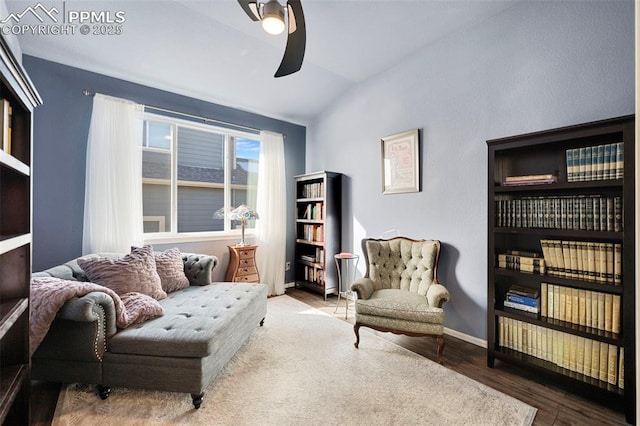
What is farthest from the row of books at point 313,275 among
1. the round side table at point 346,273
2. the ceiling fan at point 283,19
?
the ceiling fan at point 283,19

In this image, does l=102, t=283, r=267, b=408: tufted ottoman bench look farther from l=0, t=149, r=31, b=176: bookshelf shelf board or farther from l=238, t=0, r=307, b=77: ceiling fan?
l=238, t=0, r=307, b=77: ceiling fan

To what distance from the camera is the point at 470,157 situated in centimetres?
254

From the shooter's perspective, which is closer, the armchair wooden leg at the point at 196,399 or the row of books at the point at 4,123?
A: the row of books at the point at 4,123

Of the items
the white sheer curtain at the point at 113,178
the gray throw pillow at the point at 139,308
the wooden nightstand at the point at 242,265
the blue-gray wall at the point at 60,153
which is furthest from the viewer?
the wooden nightstand at the point at 242,265

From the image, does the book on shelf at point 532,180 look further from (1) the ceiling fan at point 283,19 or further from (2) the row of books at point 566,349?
(1) the ceiling fan at point 283,19

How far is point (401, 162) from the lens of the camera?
10.2 ft

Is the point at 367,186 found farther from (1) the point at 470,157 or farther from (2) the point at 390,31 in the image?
(2) the point at 390,31

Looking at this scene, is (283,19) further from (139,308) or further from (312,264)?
(312,264)

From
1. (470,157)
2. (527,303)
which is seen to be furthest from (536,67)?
(527,303)

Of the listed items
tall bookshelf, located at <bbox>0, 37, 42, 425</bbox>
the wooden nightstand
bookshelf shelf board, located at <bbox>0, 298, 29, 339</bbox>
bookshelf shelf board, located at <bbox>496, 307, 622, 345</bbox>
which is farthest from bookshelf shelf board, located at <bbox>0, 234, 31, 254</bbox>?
bookshelf shelf board, located at <bbox>496, 307, 622, 345</bbox>

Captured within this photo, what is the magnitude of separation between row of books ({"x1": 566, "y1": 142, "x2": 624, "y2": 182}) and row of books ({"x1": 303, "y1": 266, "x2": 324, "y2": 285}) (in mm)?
2840

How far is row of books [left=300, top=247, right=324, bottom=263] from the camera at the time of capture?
392 cm

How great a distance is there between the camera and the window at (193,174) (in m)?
3.37

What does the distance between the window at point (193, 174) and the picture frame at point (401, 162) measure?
1.95 m
